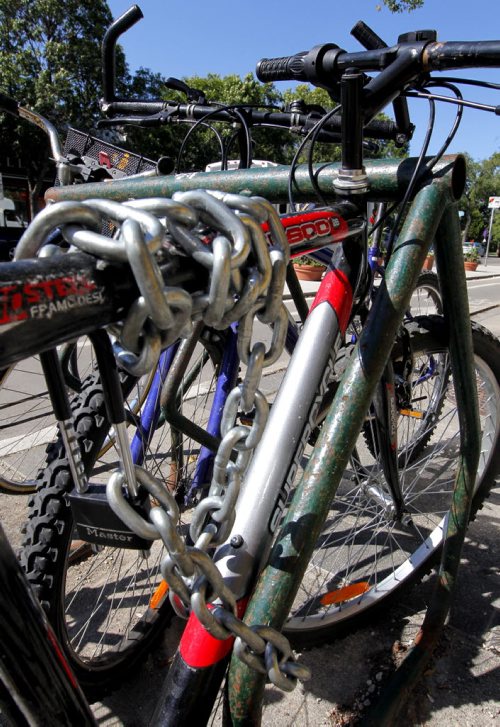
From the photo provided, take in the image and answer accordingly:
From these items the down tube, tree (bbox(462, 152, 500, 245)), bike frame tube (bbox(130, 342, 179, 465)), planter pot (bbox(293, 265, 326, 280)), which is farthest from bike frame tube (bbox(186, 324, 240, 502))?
tree (bbox(462, 152, 500, 245))

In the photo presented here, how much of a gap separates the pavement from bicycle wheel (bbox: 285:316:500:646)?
11 centimetres

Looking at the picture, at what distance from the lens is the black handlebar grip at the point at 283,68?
1300 mm

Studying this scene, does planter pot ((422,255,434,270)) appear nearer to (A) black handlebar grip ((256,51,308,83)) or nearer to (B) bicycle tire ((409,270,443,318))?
(B) bicycle tire ((409,270,443,318))

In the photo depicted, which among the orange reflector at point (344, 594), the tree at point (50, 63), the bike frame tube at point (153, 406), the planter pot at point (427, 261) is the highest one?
the tree at point (50, 63)

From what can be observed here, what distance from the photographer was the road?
1.51m

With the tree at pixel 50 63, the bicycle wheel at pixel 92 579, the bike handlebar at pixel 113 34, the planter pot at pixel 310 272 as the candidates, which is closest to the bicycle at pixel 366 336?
the bicycle wheel at pixel 92 579

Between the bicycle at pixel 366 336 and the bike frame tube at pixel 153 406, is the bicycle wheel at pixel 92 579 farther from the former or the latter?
the bicycle at pixel 366 336

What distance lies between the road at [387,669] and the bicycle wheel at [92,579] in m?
0.11

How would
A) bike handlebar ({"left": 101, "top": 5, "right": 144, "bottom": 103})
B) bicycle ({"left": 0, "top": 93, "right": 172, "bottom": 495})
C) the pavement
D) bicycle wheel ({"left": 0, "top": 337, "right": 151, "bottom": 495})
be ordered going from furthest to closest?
bicycle wheel ({"left": 0, "top": 337, "right": 151, "bottom": 495}) → bicycle ({"left": 0, "top": 93, "right": 172, "bottom": 495}) → bike handlebar ({"left": 101, "top": 5, "right": 144, "bottom": 103}) → the pavement

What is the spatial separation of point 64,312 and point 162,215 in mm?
141

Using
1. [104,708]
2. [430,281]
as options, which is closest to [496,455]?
[430,281]

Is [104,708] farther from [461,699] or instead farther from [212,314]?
[212,314]

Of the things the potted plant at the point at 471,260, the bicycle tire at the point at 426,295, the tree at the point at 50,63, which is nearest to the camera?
the bicycle tire at the point at 426,295

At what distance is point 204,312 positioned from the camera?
1.74ft
